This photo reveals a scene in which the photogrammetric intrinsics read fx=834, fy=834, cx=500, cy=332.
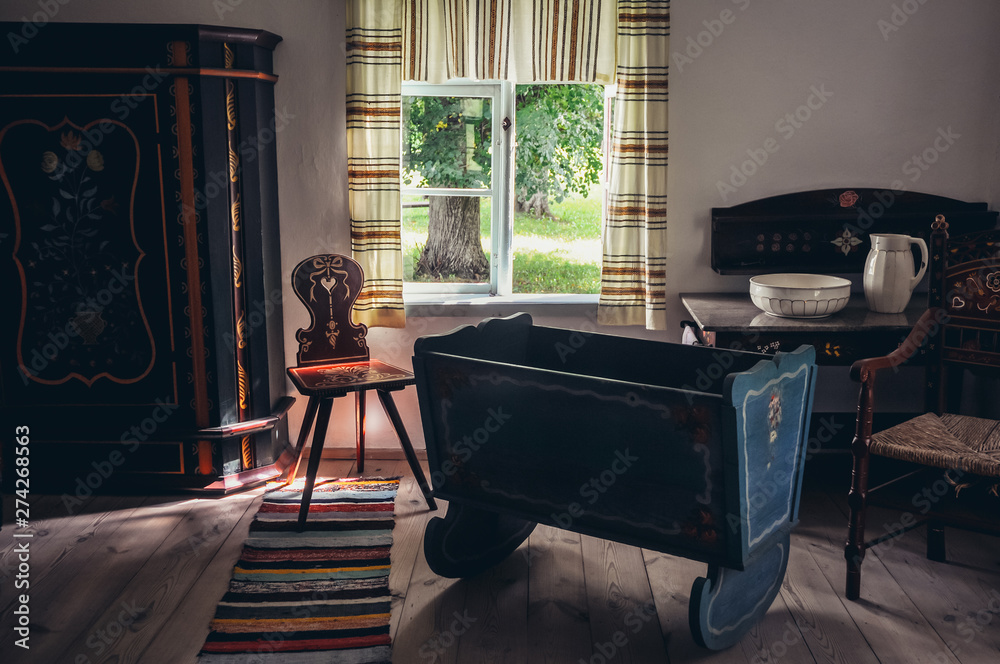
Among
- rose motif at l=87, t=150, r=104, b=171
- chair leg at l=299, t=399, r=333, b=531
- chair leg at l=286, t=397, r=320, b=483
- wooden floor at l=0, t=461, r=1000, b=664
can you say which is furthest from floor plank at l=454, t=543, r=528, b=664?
rose motif at l=87, t=150, r=104, b=171

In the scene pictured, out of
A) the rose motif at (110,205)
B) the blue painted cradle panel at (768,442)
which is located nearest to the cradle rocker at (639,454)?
the blue painted cradle panel at (768,442)

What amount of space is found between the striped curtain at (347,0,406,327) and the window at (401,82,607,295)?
0.25m

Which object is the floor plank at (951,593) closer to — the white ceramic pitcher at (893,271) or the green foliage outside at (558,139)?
the white ceramic pitcher at (893,271)

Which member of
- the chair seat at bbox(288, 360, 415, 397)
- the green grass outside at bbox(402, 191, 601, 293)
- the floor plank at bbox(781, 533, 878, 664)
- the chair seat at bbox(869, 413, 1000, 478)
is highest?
the green grass outside at bbox(402, 191, 601, 293)

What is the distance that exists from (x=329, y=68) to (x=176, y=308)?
1.13 meters

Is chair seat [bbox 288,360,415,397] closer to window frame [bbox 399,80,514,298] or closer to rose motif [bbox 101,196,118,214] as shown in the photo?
window frame [bbox 399,80,514,298]

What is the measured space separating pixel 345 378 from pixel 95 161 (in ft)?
3.89

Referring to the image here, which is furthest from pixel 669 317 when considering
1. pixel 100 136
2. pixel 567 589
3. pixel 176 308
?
pixel 100 136

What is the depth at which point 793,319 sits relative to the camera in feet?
9.48

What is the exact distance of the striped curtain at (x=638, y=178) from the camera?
3205mm

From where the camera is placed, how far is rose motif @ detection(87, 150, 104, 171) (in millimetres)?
2986

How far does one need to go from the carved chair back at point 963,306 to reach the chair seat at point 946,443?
0.16 meters

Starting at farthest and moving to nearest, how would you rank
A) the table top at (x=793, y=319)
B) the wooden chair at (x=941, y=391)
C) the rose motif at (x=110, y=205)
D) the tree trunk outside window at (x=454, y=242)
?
the tree trunk outside window at (x=454, y=242) < the rose motif at (x=110, y=205) < the table top at (x=793, y=319) < the wooden chair at (x=941, y=391)

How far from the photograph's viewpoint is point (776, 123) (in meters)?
3.35
